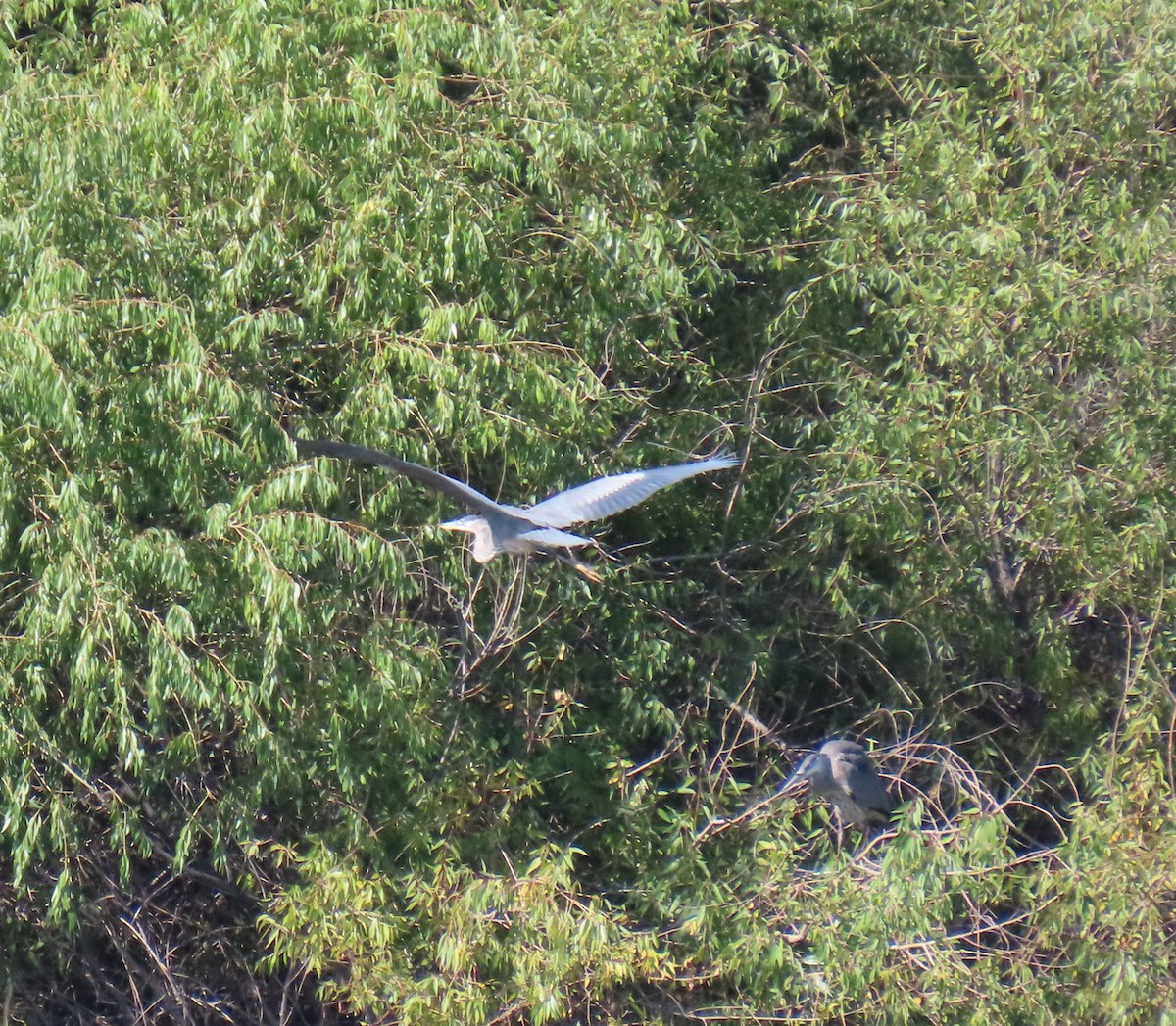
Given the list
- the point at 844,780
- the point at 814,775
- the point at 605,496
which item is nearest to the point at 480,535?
the point at 605,496

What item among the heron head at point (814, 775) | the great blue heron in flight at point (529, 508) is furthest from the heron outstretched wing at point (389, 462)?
the heron head at point (814, 775)

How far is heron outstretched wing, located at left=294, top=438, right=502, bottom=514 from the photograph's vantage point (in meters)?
5.05

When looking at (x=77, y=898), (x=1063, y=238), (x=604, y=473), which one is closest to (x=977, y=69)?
(x=1063, y=238)

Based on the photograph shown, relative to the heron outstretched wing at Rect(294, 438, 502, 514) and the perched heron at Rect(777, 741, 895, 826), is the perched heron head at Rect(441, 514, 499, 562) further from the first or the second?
the perched heron at Rect(777, 741, 895, 826)

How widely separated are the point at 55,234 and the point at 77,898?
2495 millimetres

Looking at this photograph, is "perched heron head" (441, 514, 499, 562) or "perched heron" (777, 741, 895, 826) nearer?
"perched heron head" (441, 514, 499, 562)

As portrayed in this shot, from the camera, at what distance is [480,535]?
5555 mm

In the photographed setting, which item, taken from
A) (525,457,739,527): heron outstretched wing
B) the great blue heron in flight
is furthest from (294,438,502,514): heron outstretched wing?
(525,457,739,527): heron outstretched wing

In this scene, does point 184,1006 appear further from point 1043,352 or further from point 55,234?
point 1043,352

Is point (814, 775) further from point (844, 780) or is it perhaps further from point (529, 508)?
point (529, 508)

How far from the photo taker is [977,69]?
7734mm

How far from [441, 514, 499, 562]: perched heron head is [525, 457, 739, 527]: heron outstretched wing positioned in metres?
0.17

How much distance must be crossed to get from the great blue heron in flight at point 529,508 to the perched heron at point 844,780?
131 cm

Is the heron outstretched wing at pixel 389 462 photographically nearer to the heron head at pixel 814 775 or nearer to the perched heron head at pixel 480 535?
the perched heron head at pixel 480 535
